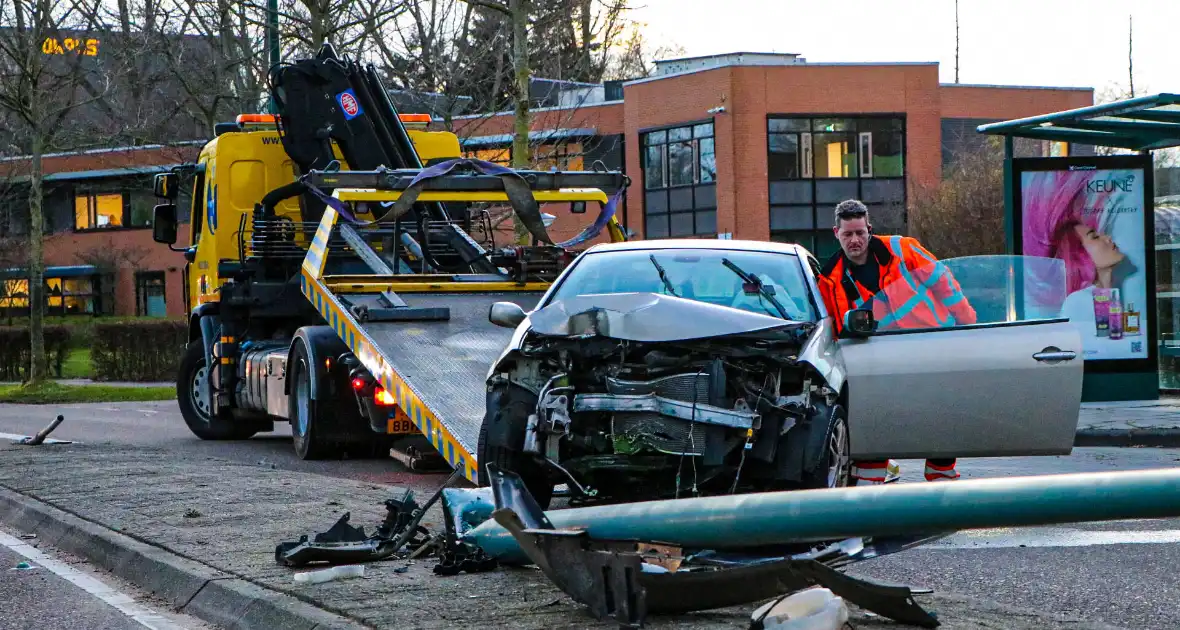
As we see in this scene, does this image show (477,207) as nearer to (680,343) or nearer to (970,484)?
(680,343)

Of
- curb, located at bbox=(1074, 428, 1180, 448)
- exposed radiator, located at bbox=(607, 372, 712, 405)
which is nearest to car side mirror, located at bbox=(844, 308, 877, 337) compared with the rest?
exposed radiator, located at bbox=(607, 372, 712, 405)

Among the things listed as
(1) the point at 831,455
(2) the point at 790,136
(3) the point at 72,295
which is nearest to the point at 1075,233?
(1) the point at 831,455

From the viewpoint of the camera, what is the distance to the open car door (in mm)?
8305

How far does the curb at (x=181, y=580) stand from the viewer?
5.96m

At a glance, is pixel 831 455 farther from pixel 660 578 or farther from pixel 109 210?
pixel 109 210

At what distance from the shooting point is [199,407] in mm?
16719

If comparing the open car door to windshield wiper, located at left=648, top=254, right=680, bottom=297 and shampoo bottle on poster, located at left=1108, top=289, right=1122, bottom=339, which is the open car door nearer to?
windshield wiper, located at left=648, top=254, right=680, bottom=297

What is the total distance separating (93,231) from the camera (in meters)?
66.8

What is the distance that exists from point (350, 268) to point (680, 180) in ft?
126

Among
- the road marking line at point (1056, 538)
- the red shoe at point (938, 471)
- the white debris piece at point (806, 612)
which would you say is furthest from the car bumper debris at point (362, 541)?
the red shoe at point (938, 471)

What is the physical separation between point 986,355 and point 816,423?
171cm

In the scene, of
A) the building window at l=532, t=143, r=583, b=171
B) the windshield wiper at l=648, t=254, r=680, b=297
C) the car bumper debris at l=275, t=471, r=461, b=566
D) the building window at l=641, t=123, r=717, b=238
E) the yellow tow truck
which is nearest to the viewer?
the car bumper debris at l=275, t=471, r=461, b=566

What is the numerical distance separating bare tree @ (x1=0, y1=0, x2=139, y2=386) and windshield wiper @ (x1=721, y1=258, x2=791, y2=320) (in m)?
19.6

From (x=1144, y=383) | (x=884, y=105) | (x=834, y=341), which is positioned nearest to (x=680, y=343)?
(x=834, y=341)
